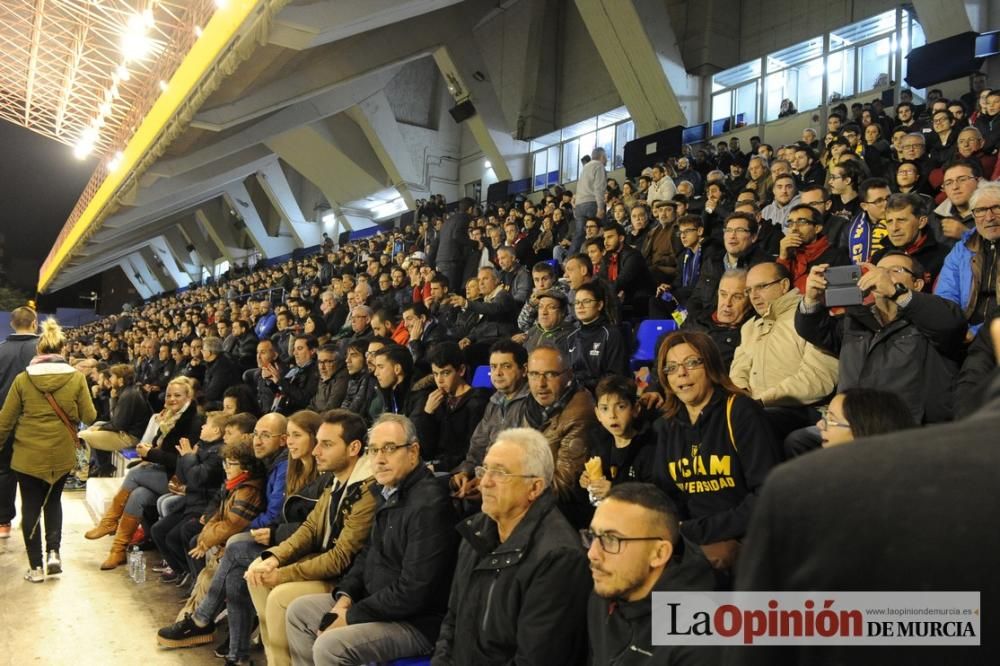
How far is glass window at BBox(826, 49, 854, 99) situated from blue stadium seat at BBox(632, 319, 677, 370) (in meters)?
9.90

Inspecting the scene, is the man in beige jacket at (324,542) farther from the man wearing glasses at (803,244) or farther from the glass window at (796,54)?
the glass window at (796,54)

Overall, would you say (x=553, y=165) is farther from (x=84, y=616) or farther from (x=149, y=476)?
(x=84, y=616)

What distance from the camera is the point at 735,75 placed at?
47.3ft

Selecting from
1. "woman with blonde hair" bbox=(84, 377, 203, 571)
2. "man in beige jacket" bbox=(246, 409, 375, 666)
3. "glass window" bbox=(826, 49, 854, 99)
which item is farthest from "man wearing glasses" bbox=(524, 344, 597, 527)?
"glass window" bbox=(826, 49, 854, 99)

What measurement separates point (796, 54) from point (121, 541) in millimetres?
13849

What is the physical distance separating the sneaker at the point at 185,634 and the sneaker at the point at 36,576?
59.6 inches

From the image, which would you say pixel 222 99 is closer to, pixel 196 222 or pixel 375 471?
pixel 375 471

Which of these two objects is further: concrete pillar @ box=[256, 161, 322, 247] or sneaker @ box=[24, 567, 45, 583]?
concrete pillar @ box=[256, 161, 322, 247]

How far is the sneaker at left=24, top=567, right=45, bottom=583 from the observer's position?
4.84 metres

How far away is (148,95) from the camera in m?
15.0

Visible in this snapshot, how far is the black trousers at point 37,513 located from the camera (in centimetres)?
477

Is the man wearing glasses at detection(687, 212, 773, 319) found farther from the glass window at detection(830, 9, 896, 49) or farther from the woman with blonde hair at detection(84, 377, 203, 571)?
the glass window at detection(830, 9, 896, 49)

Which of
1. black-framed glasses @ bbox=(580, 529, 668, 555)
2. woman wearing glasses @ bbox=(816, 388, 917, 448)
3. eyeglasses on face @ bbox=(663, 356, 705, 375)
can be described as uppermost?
eyeglasses on face @ bbox=(663, 356, 705, 375)

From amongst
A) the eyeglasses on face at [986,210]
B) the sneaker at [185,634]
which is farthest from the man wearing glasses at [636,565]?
the sneaker at [185,634]
